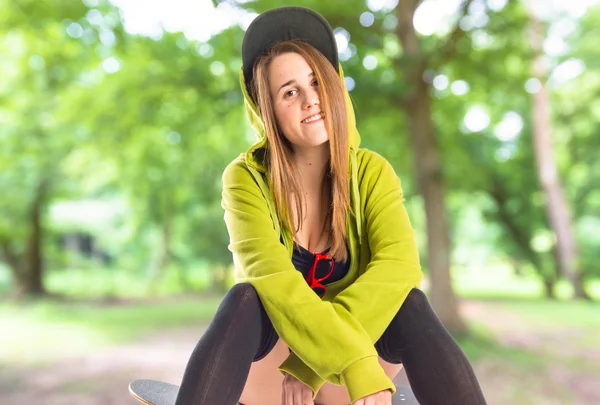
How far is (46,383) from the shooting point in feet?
15.3

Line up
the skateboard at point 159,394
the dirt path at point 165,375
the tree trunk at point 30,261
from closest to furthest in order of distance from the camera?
1. the skateboard at point 159,394
2. the dirt path at point 165,375
3. the tree trunk at point 30,261

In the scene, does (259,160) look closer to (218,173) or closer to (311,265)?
(311,265)

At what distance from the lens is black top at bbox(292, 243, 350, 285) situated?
1.19 metres

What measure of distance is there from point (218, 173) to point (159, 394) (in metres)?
6.44

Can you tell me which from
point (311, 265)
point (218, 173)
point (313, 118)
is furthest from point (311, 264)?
point (218, 173)

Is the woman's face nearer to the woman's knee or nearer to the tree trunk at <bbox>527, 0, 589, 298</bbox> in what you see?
the woman's knee

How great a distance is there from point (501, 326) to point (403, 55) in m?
3.06

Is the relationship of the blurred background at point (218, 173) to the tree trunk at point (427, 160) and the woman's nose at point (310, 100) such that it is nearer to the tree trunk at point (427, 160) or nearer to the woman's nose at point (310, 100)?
the tree trunk at point (427, 160)

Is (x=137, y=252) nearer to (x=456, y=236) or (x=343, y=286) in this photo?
(x=456, y=236)

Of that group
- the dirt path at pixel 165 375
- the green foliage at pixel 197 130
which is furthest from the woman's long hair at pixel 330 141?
the dirt path at pixel 165 375

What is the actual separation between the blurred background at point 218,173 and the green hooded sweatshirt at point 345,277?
293cm

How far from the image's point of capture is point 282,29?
4.04ft

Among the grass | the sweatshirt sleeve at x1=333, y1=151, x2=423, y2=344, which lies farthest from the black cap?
the grass

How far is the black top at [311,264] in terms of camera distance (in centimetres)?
119
